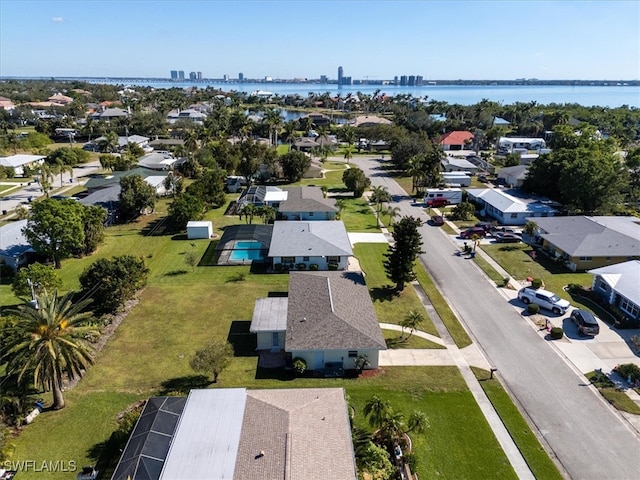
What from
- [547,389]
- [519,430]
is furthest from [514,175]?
[519,430]

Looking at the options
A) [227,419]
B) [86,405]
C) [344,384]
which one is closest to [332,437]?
[227,419]

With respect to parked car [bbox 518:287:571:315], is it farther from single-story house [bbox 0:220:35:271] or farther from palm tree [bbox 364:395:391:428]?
single-story house [bbox 0:220:35:271]

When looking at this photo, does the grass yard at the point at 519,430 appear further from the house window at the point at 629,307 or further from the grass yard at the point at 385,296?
the house window at the point at 629,307

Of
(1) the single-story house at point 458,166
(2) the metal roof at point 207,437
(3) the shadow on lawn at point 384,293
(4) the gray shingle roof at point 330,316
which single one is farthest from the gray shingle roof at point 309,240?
(1) the single-story house at point 458,166

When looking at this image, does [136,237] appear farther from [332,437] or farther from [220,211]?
[332,437]

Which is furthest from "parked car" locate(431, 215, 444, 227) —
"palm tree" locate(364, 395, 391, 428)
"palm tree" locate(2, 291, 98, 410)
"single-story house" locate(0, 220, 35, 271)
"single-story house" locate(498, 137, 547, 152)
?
"single-story house" locate(498, 137, 547, 152)

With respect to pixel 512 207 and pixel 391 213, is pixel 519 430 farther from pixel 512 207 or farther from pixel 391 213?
pixel 512 207
